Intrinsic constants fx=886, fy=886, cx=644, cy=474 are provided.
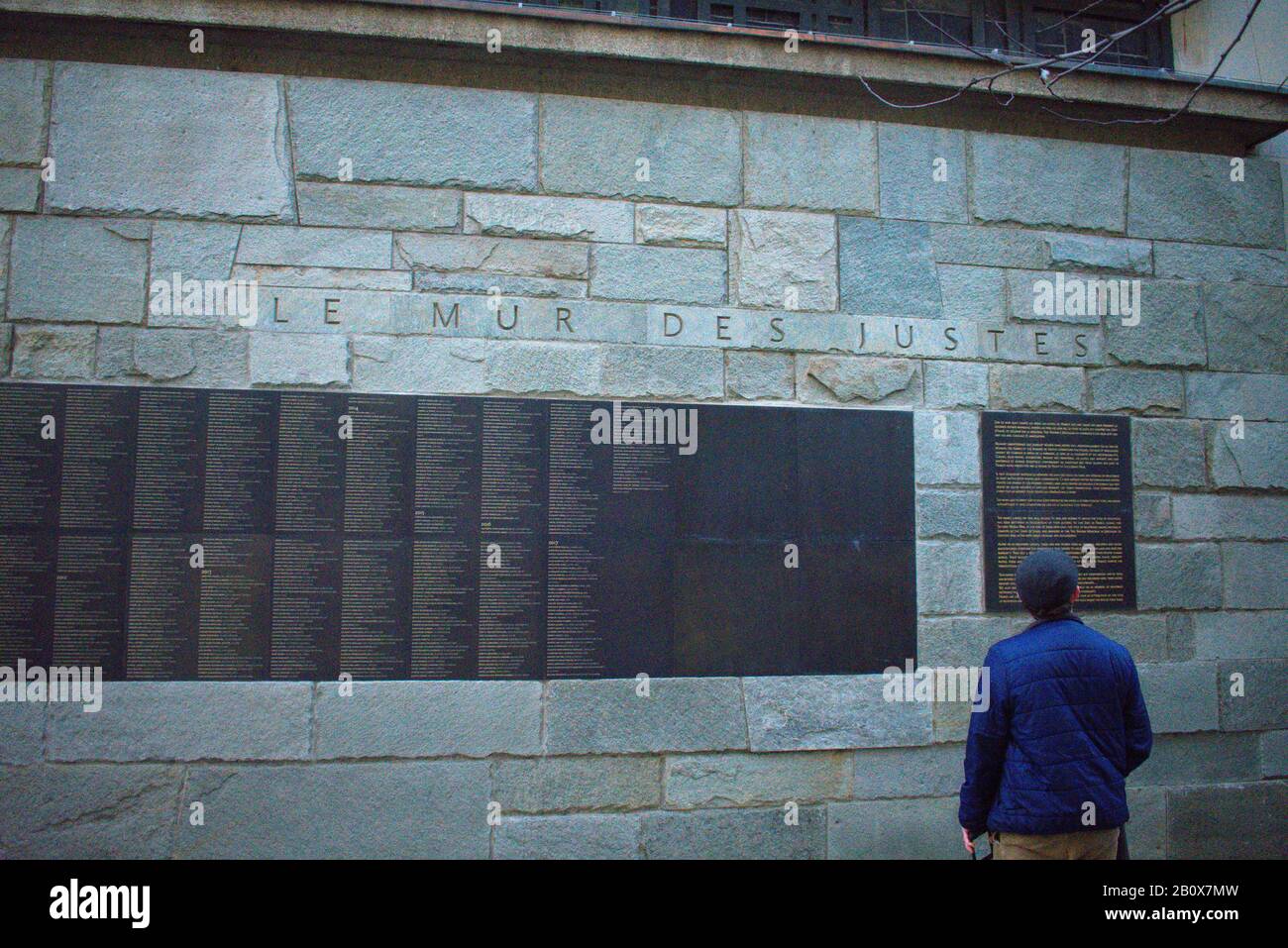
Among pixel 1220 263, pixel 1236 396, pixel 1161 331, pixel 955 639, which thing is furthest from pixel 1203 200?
pixel 955 639

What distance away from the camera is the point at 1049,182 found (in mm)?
5750

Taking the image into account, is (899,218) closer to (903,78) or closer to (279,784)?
(903,78)

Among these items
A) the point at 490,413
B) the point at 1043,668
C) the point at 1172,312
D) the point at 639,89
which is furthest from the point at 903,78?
the point at 1043,668

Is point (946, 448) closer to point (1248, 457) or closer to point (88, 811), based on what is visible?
point (1248, 457)

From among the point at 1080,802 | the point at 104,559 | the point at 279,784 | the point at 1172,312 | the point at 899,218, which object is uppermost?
the point at 899,218

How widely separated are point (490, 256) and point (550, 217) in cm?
43

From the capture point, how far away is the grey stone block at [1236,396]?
5.75 meters

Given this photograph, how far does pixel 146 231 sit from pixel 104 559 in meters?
1.83

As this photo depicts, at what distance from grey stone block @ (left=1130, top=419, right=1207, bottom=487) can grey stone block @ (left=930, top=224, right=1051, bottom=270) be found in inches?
49.1

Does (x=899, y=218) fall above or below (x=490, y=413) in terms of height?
above

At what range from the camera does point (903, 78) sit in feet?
18.0

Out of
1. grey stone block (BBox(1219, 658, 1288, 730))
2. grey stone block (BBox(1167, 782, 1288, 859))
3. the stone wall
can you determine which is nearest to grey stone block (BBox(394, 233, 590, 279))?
the stone wall

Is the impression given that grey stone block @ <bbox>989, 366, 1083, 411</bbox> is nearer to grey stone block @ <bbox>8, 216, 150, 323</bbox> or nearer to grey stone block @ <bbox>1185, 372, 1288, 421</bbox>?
grey stone block @ <bbox>1185, 372, 1288, 421</bbox>

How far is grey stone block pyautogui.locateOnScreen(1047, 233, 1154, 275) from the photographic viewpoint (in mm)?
5715
